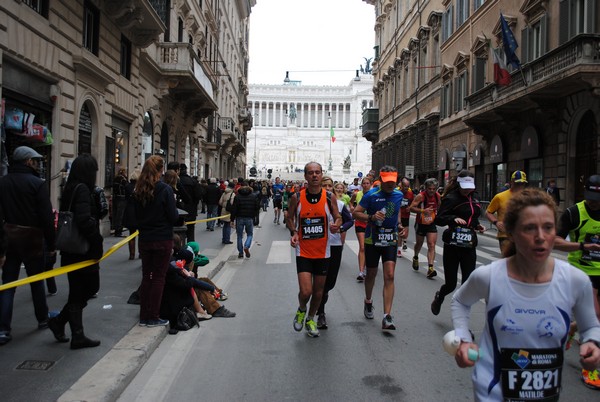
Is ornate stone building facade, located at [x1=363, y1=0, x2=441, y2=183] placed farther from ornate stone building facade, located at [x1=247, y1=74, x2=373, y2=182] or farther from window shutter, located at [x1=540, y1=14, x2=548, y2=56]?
ornate stone building facade, located at [x1=247, y1=74, x2=373, y2=182]

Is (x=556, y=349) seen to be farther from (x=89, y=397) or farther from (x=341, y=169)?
(x=341, y=169)

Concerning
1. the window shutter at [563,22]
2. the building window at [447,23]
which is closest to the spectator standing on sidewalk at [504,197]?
the window shutter at [563,22]

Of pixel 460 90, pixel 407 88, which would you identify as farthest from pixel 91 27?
pixel 407 88

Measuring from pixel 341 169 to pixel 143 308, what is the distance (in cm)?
10083

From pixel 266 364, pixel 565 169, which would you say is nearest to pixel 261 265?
pixel 266 364

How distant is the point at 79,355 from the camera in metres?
4.88

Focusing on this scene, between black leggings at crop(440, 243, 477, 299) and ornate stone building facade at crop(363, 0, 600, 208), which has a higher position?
ornate stone building facade at crop(363, 0, 600, 208)

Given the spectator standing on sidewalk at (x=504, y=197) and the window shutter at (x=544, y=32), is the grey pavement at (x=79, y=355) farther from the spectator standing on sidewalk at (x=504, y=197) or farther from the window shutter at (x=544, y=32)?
the window shutter at (x=544, y=32)

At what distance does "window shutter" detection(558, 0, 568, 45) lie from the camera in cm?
1809

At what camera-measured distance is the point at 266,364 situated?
504 cm

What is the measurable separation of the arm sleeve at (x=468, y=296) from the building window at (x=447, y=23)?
104ft

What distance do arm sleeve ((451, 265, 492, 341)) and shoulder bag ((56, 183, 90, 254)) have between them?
11.7 feet

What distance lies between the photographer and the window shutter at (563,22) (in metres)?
18.1

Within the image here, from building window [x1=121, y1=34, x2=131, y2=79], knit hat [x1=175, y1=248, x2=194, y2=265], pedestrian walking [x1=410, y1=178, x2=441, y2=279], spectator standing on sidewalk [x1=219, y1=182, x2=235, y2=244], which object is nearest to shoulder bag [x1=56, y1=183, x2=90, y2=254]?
knit hat [x1=175, y1=248, x2=194, y2=265]
